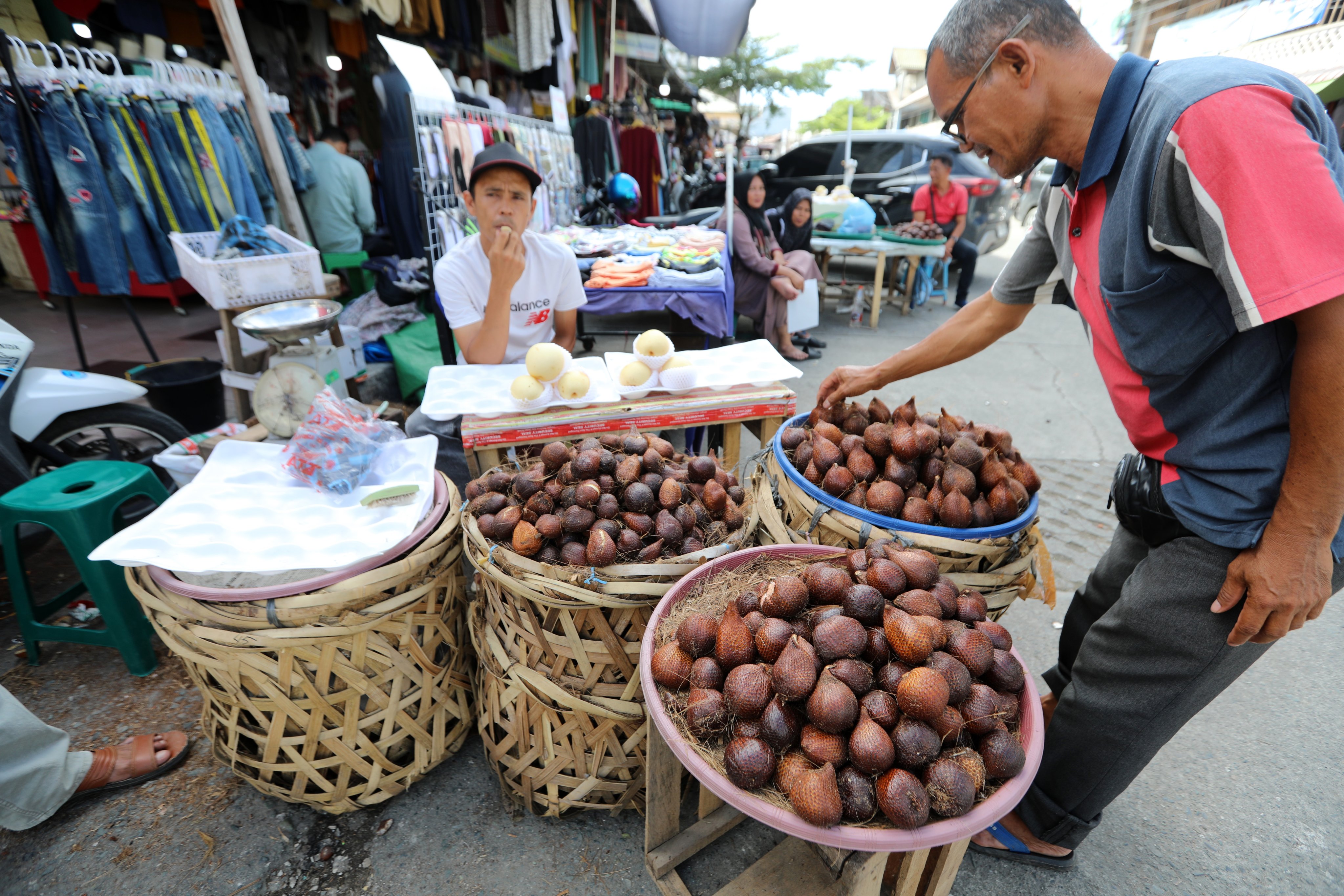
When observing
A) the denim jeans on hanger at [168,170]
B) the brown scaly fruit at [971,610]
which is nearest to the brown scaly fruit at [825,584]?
the brown scaly fruit at [971,610]

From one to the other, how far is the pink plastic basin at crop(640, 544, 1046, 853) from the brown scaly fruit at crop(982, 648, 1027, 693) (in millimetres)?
34

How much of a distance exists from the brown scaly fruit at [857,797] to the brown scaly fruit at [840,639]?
20cm

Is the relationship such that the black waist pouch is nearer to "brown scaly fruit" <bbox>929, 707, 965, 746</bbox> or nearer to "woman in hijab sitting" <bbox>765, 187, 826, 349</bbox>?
"brown scaly fruit" <bbox>929, 707, 965, 746</bbox>

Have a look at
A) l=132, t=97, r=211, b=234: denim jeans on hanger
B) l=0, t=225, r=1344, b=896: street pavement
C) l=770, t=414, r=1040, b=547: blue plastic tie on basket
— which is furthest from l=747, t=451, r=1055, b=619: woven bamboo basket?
l=132, t=97, r=211, b=234: denim jeans on hanger

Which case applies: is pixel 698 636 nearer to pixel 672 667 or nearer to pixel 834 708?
pixel 672 667

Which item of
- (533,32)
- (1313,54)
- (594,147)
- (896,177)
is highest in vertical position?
(1313,54)

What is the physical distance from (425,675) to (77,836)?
1.12 meters

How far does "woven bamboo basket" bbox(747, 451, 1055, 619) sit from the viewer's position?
4.99 ft

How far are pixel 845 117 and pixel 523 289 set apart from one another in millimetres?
53416

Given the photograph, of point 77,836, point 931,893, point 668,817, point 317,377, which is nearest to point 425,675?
point 668,817

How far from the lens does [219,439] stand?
9.51ft

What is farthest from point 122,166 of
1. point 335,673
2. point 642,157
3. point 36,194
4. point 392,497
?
point 642,157

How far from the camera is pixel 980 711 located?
3.50ft

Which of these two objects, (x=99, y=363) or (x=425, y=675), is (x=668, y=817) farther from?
(x=99, y=363)
